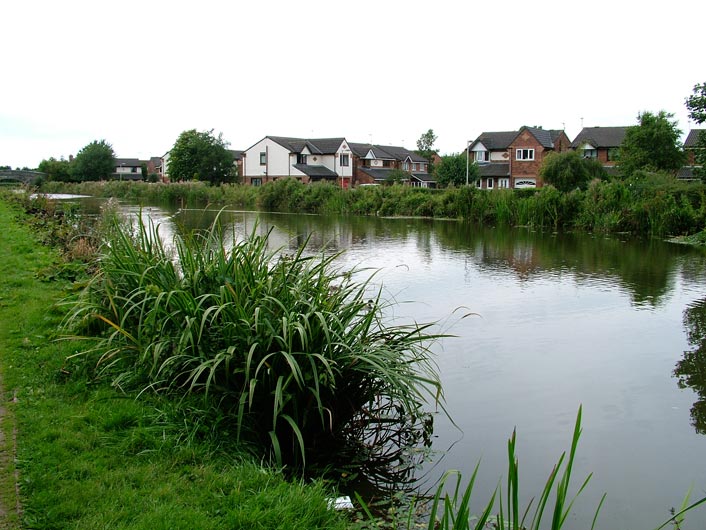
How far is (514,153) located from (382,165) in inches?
882

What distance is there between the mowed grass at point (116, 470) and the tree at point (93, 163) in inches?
3623

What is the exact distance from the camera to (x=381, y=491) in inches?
219

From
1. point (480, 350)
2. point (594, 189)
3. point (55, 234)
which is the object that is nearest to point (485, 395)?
point (480, 350)

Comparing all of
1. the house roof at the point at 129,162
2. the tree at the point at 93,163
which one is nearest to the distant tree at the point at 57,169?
the tree at the point at 93,163

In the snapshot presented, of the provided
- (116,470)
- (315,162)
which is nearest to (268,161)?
(315,162)

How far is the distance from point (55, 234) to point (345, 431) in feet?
38.2

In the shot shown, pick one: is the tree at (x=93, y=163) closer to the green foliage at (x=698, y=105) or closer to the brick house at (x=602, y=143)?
the brick house at (x=602, y=143)

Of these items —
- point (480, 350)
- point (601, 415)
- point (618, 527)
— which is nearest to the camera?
point (618, 527)

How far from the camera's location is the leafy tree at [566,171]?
1807 inches

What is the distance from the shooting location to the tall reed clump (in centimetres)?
555

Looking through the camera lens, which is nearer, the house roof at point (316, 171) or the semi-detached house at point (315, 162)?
the house roof at point (316, 171)

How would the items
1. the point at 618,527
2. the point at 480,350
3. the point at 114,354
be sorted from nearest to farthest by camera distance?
the point at 618,527
the point at 114,354
the point at 480,350

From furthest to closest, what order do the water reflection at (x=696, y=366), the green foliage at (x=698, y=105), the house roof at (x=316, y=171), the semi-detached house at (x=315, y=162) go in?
the semi-detached house at (x=315, y=162), the house roof at (x=316, y=171), the green foliage at (x=698, y=105), the water reflection at (x=696, y=366)

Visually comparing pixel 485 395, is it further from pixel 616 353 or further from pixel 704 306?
pixel 704 306
